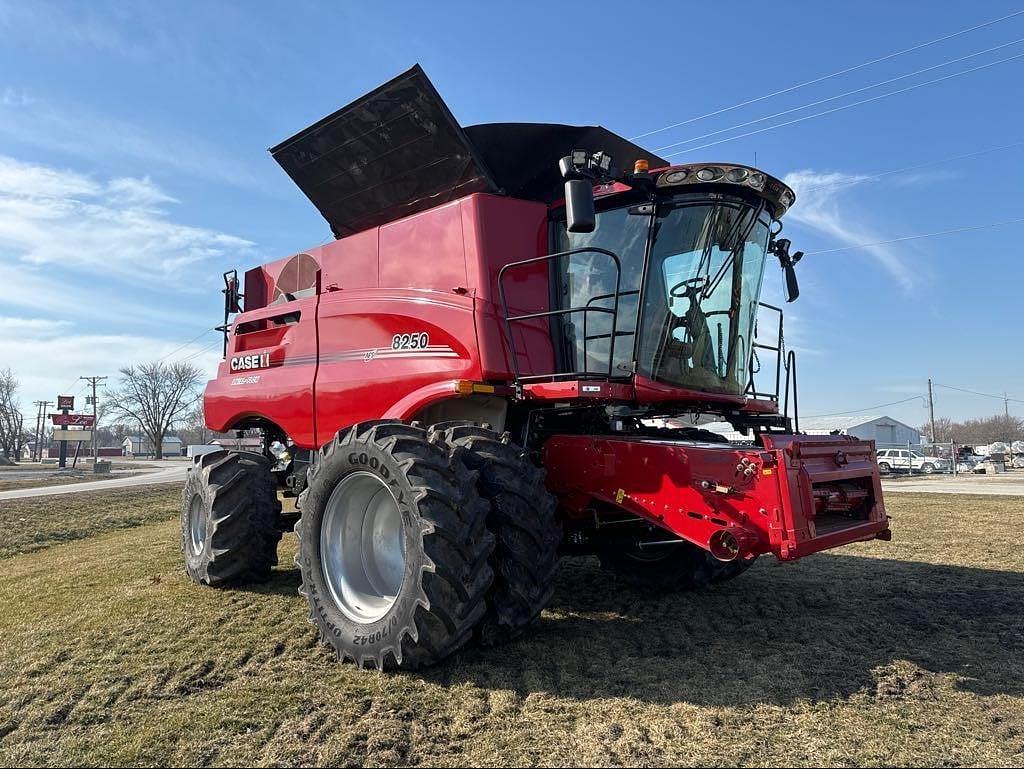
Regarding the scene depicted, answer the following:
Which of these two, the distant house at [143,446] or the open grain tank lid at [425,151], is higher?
the open grain tank lid at [425,151]

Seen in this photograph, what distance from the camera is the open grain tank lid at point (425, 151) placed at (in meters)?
5.35

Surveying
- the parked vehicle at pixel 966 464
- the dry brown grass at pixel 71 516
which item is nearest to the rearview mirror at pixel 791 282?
the dry brown grass at pixel 71 516

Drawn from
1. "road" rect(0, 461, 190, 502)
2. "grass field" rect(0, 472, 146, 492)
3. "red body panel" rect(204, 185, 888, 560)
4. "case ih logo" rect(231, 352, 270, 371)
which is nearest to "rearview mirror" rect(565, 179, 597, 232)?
"red body panel" rect(204, 185, 888, 560)

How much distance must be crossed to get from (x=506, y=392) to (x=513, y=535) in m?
1.17

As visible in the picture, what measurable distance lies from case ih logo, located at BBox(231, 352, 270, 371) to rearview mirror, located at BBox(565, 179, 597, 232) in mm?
3962

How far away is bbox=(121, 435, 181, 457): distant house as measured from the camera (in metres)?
121

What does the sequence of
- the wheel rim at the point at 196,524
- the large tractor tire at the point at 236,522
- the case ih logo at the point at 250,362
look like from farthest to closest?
1. the case ih logo at the point at 250,362
2. the wheel rim at the point at 196,524
3. the large tractor tire at the point at 236,522

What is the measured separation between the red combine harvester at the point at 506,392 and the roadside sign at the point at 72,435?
65.0 metres

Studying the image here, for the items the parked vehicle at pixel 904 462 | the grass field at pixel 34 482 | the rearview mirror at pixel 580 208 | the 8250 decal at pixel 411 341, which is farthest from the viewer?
the parked vehicle at pixel 904 462

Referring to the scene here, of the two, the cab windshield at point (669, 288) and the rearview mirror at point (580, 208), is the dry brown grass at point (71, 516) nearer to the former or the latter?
the cab windshield at point (669, 288)

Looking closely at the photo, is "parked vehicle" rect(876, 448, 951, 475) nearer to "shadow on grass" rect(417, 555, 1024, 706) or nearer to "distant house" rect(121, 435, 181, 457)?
"shadow on grass" rect(417, 555, 1024, 706)

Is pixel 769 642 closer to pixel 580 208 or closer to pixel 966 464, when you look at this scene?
pixel 580 208

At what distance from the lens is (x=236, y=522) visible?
6.17 meters

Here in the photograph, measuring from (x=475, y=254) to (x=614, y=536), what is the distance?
239 centimetres
